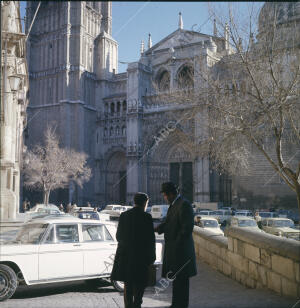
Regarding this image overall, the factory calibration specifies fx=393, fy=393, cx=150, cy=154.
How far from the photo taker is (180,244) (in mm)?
4555

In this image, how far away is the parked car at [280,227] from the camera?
601 inches

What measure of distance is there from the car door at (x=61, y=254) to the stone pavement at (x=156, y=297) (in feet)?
1.25

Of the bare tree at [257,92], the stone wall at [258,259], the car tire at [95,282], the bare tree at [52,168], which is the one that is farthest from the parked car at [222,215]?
the car tire at [95,282]

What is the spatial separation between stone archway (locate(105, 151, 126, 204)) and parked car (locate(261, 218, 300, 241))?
81.0ft

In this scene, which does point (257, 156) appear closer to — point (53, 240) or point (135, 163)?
point (135, 163)

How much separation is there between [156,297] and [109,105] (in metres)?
36.5

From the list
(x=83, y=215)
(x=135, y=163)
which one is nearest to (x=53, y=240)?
(x=83, y=215)

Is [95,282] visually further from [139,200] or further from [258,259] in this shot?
[139,200]

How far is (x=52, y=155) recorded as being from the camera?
34.6 metres

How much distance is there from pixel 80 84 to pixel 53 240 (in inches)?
1414

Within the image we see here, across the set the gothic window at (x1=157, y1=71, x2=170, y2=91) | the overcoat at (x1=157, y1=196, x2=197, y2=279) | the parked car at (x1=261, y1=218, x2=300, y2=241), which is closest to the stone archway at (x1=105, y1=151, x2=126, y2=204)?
the gothic window at (x1=157, y1=71, x2=170, y2=91)

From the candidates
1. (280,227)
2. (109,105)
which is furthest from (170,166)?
(280,227)

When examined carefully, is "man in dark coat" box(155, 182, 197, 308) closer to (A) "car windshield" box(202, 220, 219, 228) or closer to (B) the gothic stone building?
(A) "car windshield" box(202, 220, 219, 228)

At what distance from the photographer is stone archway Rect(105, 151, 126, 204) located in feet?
134
